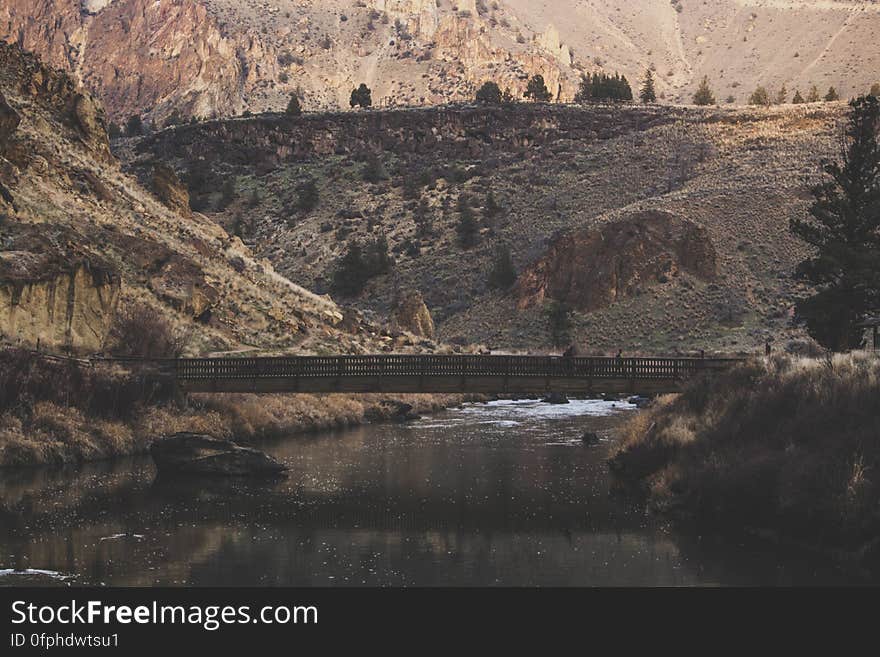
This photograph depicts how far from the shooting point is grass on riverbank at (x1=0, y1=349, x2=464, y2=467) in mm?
35406

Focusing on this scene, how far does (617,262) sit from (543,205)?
1692cm

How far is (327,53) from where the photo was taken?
17512cm

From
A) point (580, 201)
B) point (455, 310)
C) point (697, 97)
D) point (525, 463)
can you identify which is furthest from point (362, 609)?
point (697, 97)

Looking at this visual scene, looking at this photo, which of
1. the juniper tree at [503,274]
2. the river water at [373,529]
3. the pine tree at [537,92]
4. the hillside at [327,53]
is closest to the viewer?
the river water at [373,529]

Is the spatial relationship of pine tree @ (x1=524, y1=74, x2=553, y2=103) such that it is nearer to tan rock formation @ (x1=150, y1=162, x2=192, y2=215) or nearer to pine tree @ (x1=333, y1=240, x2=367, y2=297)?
pine tree @ (x1=333, y1=240, x2=367, y2=297)

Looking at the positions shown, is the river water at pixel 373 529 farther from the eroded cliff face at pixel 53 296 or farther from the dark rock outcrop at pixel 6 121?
the dark rock outcrop at pixel 6 121

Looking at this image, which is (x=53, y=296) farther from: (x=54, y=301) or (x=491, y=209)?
(x=491, y=209)

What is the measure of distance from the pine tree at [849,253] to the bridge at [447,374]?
823cm

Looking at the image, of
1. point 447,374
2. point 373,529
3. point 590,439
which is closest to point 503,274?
point 590,439

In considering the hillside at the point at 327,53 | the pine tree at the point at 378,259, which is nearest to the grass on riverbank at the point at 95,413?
the pine tree at the point at 378,259

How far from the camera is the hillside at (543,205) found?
8406 centimetres

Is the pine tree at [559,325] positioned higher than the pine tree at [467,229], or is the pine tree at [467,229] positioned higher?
the pine tree at [467,229]

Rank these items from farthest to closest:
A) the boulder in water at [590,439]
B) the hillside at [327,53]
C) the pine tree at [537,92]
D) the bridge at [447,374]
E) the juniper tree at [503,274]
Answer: the hillside at [327,53] → the pine tree at [537,92] → the juniper tree at [503,274] → the boulder in water at [590,439] → the bridge at [447,374]

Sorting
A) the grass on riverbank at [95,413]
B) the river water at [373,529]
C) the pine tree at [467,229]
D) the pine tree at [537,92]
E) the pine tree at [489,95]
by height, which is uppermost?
the pine tree at [537,92]
